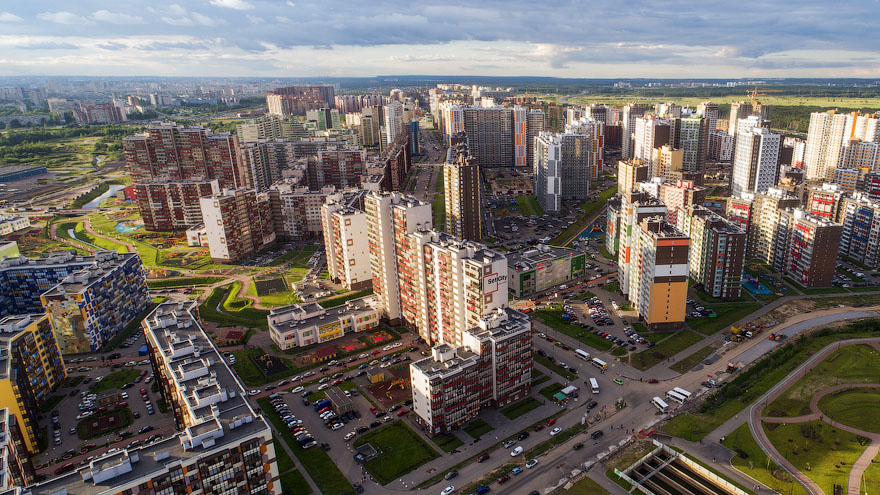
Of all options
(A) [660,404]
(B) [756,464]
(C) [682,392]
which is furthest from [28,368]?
(B) [756,464]

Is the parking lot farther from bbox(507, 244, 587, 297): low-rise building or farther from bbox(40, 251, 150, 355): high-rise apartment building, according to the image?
bbox(507, 244, 587, 297): low-rise building

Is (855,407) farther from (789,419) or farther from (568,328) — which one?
(568,328)

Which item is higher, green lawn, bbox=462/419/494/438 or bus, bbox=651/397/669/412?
green lawn, bbox=462/419/494/438

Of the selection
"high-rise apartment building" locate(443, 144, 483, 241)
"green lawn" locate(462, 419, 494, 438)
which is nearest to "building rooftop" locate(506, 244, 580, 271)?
"high-rise apartment building" locate(443, 144, 483, 241)

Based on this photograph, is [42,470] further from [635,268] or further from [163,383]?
[635,268]

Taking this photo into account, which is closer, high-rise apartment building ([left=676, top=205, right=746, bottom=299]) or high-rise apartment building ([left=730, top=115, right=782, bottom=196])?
high-rise apartment building ([left=676, top=205, right=746, bottom=299])

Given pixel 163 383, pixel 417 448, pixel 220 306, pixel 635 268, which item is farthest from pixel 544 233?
pixel 163 383
